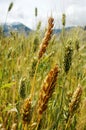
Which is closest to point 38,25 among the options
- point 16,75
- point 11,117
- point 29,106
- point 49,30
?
point 16,75

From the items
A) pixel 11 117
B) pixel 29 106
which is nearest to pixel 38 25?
pixel 11 117

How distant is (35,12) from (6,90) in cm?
201

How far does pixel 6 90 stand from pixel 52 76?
113 cm

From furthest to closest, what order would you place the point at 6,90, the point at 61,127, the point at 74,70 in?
the point at 74,70 → the point at 6,90 → the point at 61,127

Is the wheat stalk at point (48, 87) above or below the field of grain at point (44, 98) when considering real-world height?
above

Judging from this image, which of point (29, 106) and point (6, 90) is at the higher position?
point (29, 106)

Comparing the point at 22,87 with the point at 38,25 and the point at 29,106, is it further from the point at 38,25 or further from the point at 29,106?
the point at 38,25

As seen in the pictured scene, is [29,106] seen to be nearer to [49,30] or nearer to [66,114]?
[49,30]

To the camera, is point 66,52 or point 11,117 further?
point 11,117

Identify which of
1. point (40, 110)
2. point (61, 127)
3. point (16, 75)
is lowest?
point (61, 127)

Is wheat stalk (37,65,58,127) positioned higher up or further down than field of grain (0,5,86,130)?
higher up

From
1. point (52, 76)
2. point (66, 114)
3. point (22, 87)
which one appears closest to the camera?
point (52, 76)

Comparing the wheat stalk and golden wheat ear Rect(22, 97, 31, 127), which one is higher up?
the wheat stalk

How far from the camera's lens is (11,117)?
1.41 metres
